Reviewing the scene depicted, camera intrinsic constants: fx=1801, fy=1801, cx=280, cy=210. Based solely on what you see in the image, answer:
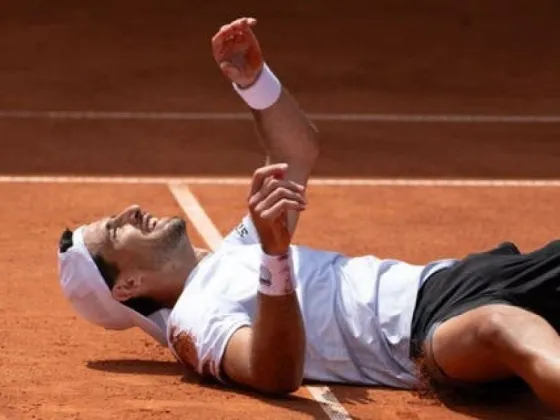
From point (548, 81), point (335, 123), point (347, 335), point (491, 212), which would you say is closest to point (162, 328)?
point (347, 335)

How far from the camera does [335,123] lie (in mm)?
11734

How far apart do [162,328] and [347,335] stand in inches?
29.1

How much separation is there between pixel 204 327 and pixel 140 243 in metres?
0.59

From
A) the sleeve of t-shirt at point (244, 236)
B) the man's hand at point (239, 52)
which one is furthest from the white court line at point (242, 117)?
the sleeve of t-shirt at point (244, 236)

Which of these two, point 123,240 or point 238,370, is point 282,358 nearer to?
point 238,370

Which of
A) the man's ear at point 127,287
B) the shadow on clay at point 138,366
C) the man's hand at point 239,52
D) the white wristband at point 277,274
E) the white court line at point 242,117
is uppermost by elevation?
the man's hand at point 239,52

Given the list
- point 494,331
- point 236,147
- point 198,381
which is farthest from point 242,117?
point 494,331

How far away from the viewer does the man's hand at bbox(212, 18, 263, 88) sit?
22.3ft

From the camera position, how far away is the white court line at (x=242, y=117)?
11.8 meters

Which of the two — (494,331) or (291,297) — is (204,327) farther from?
(494,331)

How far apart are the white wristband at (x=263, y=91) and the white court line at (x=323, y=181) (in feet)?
9.73

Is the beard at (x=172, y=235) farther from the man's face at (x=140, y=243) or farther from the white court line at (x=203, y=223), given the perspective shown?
the white court line at (x=203, y=223)

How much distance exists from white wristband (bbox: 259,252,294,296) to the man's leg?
1.89 ft

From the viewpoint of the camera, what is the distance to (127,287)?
6.66 meters
